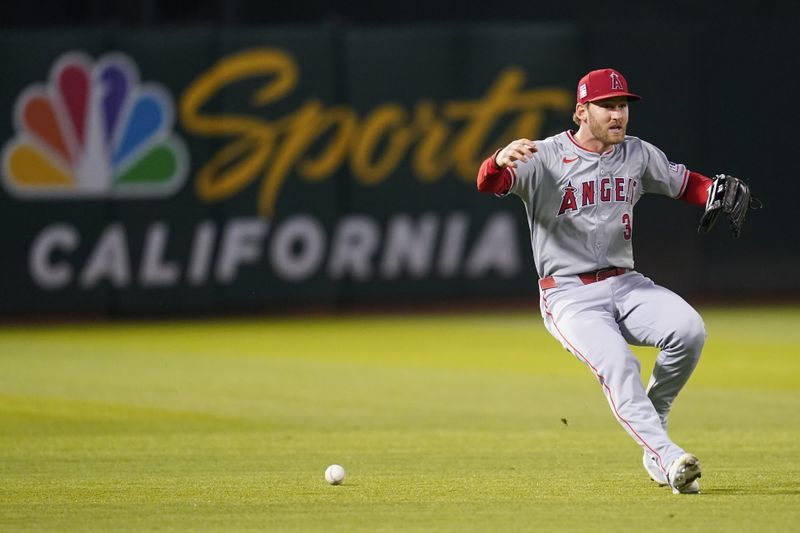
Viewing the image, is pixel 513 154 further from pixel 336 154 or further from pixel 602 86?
pixel 336 154

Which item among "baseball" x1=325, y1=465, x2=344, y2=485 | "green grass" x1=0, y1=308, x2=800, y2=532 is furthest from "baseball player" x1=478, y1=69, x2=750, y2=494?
"baseball" x1=325, y1=465, x2=344, y2=485

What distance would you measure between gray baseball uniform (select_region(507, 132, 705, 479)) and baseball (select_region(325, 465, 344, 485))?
1.26 metres

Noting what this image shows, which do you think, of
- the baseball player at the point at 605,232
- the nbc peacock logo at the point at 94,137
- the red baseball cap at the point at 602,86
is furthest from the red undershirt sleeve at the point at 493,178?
the nbc peacock logo at the point at 94,137

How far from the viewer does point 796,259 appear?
61.7ft

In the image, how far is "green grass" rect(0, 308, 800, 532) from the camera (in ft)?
20.9

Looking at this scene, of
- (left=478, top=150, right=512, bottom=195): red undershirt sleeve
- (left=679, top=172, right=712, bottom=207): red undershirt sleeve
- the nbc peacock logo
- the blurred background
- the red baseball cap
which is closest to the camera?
(left=478, top=150, right=512, bottom=195): red undershirt sleeve

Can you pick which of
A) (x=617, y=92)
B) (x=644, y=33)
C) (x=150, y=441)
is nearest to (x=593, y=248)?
(x=617, y=92)

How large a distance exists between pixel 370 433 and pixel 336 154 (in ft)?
29.7

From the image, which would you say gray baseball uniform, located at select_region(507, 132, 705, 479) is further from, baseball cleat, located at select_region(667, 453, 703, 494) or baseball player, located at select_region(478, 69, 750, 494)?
baseball cleat, located at select_region(667, 453, 703, 494)

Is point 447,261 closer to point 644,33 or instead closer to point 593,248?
point 644,33

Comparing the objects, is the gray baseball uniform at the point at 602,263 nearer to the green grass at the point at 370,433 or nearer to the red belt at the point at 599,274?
the red belt at the point at 599,274

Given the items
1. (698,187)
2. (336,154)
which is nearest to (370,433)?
(698,187)

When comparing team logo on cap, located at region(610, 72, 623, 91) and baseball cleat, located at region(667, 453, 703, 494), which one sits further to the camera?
team logo on cap, located at region(610, 72, 623, 91)

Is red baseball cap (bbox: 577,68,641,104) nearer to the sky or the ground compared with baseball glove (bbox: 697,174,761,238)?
nearer to the sky
